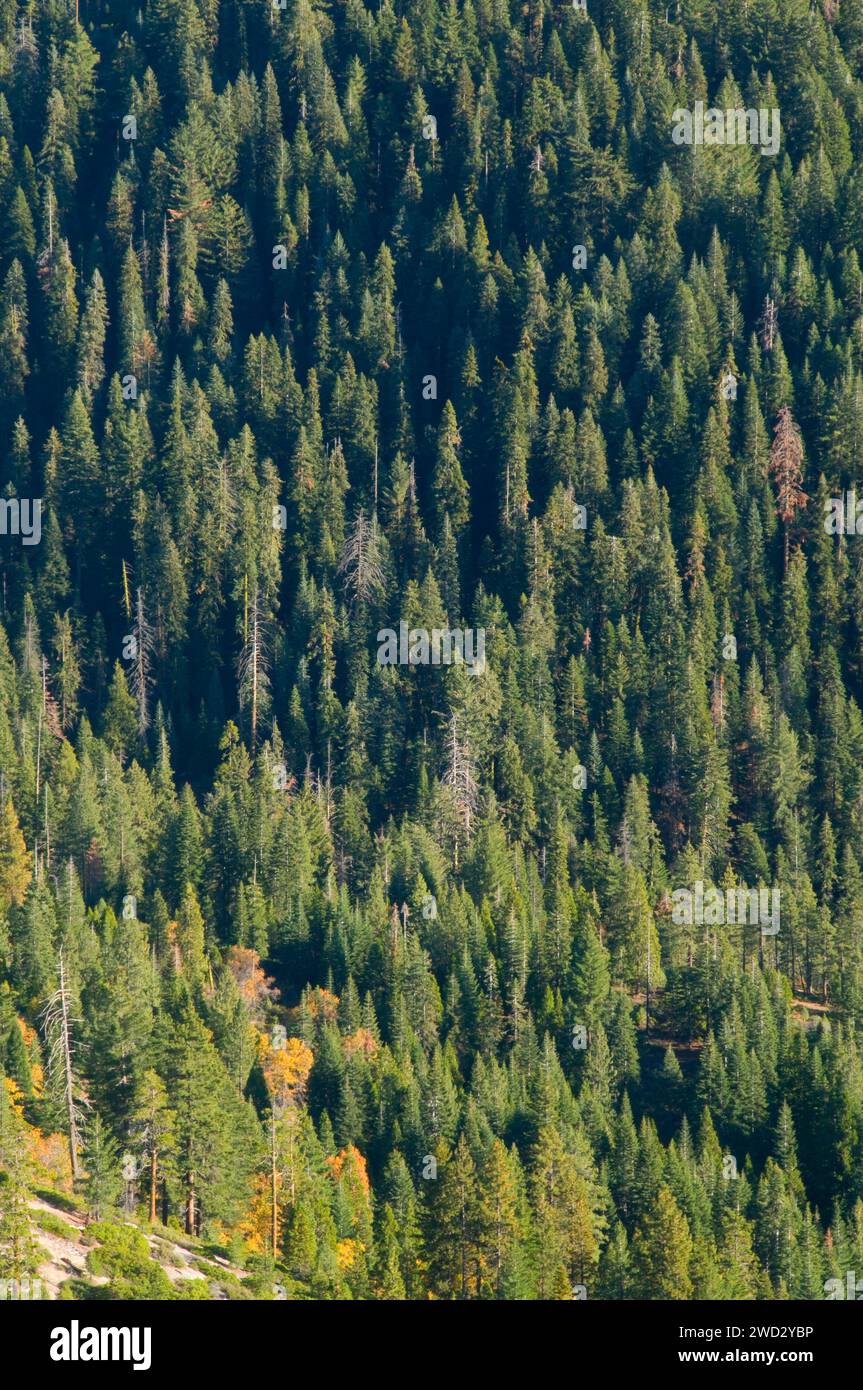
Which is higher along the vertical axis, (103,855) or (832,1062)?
(103,855)

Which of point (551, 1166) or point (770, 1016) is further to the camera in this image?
point (770, 1016)

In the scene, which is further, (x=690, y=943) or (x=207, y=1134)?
(x=690, y=943)

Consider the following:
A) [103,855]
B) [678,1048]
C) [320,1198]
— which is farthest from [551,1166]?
[103,855]
